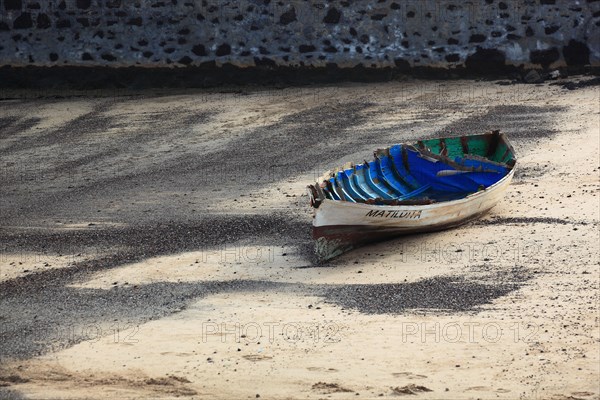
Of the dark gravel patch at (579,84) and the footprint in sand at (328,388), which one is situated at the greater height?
the dark gravel patch at (579,84)

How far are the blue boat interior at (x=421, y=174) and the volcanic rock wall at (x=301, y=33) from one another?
182 inches

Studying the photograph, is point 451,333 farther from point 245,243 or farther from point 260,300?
point 245,243

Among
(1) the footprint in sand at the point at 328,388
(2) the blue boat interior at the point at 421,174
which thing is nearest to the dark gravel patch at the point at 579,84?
(2) the blue boat interior at the point at 421,174

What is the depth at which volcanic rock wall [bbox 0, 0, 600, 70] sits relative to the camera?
15.9 meters

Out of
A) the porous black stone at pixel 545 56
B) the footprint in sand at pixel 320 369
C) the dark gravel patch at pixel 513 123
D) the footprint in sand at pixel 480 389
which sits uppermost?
the porous black stone at pixel 545 56

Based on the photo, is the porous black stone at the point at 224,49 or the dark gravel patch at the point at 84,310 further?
the porous black stone at the point at 224,49

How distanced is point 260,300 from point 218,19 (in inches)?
332

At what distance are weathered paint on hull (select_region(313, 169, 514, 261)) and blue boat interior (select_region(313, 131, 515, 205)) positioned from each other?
447mm

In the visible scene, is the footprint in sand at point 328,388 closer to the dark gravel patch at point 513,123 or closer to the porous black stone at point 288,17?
the dark gravel patch at point 513,123

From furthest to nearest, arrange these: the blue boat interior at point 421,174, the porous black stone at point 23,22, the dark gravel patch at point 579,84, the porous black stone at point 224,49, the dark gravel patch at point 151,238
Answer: the porous black stone at point 23,22, the porous black stone at point 224,49, the dark gravel patch at point 579,84, the blue boat interior at point 421,174, the dark gravel patch at point 151,238

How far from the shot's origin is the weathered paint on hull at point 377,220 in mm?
9633

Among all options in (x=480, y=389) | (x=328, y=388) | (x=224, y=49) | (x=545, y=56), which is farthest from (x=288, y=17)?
(x=480, y=389)

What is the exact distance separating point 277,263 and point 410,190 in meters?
2.13

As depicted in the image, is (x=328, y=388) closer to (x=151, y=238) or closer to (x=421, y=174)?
(x=151, y=238)
